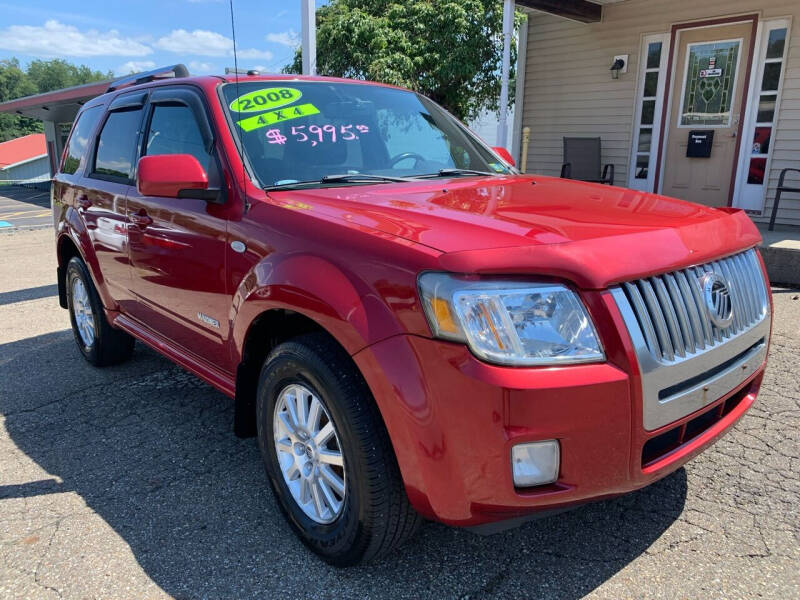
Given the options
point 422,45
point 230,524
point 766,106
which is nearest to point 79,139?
point 230,524

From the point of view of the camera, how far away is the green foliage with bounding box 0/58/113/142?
3339 inches

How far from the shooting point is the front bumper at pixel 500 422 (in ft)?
5.67

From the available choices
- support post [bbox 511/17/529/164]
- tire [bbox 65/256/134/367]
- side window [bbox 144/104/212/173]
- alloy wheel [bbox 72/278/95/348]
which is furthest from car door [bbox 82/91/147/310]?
support post [bbox 511/17/529/164]

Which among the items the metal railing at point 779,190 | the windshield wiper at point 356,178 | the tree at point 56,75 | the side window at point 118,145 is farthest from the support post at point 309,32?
the tree at point 56,75

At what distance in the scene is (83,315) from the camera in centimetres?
451

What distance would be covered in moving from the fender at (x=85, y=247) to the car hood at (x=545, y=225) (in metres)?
1.99

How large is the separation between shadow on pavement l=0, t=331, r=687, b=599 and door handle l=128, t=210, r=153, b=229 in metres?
1.12

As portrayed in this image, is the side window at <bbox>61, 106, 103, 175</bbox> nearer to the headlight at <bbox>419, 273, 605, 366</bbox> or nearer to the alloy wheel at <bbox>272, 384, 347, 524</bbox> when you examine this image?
the alloy wheel at <bbox>272, 384, 347, 524</bbox>

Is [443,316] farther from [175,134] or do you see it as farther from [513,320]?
[175,134]

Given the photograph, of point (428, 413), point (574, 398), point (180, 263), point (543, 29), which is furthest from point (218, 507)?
point (543, 29)

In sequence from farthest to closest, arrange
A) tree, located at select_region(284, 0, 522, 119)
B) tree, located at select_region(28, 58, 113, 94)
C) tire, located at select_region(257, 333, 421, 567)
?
tree, located at select_region(28, 58, 113, 94), tree, located at select_region(284, 0, 522, 119), tire, located at select_region(257, 333, 421, 567)

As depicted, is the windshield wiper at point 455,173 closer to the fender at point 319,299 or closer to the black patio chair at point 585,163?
the fender at point 319,299

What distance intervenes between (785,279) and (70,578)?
660 centimetres

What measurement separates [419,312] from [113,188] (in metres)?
2.67
